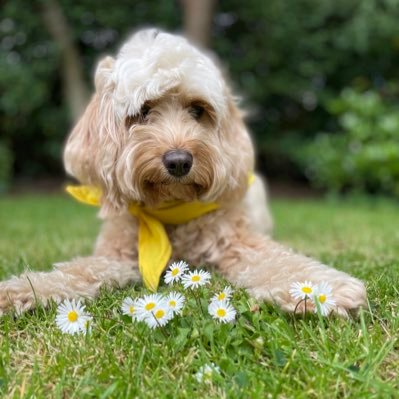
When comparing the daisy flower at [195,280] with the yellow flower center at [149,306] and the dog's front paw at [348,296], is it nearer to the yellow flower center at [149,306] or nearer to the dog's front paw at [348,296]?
the yellow flower center at [149,306]

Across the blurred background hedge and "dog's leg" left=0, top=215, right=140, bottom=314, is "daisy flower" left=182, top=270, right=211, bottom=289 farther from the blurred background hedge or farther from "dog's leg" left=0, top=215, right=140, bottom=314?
the blurred background hedge

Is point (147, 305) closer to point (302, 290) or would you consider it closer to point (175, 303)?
point (175, 303)

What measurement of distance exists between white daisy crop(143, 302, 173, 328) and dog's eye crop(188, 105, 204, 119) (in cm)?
125

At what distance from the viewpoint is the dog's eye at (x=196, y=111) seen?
2912 mm

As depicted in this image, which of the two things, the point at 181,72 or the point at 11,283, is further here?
the point at 181,72

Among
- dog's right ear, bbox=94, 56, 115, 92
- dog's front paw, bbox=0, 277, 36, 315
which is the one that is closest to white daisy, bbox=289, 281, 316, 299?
dog's front paw, bbox=0, 277, 36, 315

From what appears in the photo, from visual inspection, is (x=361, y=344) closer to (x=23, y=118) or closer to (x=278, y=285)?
(x=278, y=285)

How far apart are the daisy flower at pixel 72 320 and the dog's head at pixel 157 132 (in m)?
0.80

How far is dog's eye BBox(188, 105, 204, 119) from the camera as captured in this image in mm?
2912

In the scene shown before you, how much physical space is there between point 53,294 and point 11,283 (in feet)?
0.61

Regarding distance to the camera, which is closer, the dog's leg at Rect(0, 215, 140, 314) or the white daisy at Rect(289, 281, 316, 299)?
the white daisy at Rect(289, 281, 316, 299)

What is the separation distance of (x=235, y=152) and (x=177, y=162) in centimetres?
58

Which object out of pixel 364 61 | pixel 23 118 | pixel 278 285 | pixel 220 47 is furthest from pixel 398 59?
pixel 278 285

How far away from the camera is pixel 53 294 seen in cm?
242
